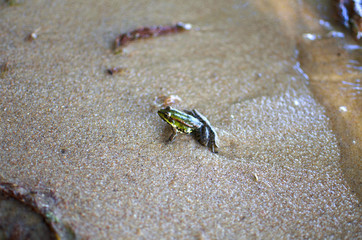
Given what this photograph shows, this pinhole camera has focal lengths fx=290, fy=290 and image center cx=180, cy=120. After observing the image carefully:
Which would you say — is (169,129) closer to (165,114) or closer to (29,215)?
(165,114)

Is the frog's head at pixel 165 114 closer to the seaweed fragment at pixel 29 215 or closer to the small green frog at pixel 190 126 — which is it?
the small green frog at pixel 190 126

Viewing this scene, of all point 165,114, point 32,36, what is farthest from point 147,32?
point 165,114

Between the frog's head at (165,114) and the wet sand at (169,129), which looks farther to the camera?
the frog's head at (165,114)

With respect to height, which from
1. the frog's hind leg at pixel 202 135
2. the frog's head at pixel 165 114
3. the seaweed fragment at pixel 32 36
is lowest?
the frog's hind leg at pixel 202 135

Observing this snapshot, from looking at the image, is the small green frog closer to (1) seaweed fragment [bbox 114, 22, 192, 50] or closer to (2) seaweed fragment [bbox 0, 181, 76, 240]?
(2) seaweed fragment [bbox 0, 181, 76, 240]

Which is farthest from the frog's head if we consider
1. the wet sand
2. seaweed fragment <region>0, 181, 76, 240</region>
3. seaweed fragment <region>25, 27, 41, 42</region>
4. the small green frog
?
seaweed fragment <region>25, 27, 41, 42</region>

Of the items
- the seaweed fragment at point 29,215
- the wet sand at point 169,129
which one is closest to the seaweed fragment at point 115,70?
the wet sand at point 169,129
